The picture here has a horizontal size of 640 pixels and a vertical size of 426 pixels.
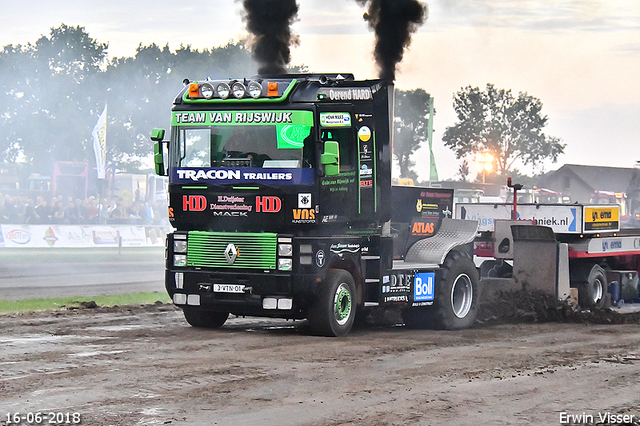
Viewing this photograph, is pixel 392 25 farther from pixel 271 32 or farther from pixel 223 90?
pixel 223 90

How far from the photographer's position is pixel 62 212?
34.6 metres

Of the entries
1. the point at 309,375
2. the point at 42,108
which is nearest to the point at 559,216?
the point at 309,375

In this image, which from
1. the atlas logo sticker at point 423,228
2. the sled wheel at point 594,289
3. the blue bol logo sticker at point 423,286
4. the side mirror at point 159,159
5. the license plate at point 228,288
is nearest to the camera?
the license plate at point 228,288

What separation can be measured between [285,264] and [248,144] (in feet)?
5.44

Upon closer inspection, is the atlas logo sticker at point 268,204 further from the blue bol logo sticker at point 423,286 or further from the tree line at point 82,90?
the tree line at point 82,90

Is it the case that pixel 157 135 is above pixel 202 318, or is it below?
above

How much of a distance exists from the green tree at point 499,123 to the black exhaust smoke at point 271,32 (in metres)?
A: 56.2

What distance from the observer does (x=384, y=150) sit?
42.6ft

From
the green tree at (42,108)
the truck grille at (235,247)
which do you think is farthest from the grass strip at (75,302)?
the green tree at (42,108)

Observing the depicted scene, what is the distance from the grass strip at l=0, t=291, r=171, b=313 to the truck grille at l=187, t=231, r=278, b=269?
4456 mm

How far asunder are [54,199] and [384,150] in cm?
2385

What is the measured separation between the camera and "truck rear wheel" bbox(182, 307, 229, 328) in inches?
529

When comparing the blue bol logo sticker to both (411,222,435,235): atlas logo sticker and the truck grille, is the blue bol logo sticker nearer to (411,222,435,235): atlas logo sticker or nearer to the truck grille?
(411,222,435,235): atlas logo sticker

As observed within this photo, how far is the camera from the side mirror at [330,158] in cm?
1207
